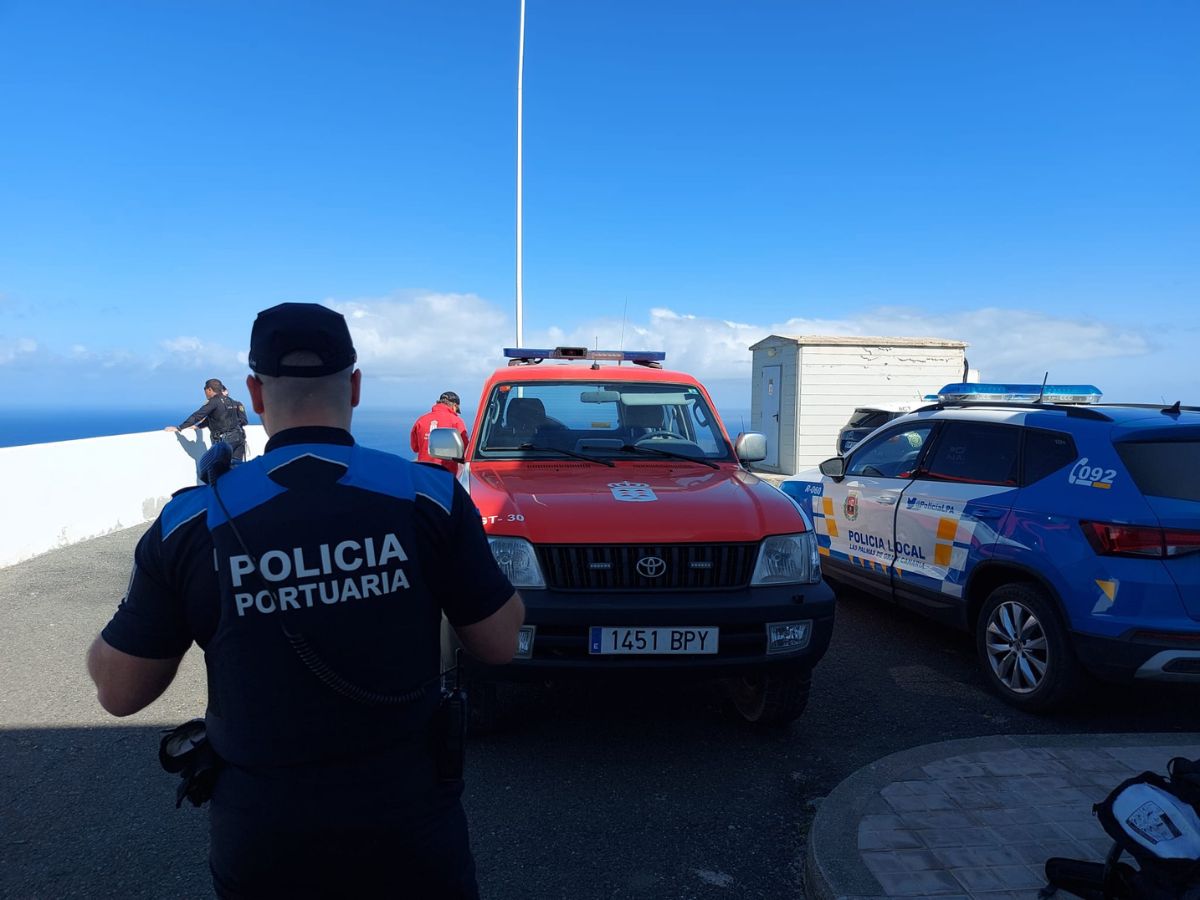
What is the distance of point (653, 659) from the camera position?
3.94 m

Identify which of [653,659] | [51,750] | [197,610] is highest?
[197,610]

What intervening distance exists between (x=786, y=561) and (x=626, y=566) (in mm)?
790

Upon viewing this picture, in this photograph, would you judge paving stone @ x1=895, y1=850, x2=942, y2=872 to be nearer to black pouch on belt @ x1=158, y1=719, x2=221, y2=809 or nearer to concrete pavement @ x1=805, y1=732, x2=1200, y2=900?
concrete pavement @ x1=805, y1=732, x2=1200, y2=900

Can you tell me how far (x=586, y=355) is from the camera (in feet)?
22.4

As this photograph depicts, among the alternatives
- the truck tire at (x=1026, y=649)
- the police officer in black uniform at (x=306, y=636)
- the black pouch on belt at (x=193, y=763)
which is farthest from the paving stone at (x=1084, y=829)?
the black pouch on belt at (x=193, y=763)

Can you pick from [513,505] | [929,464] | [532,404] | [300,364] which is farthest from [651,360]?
[300,364]

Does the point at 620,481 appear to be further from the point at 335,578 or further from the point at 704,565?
the point at 335,578

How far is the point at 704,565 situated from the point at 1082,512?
6.99 feet

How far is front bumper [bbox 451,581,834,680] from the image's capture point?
12.8ft

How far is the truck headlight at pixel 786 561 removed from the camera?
4125 mm

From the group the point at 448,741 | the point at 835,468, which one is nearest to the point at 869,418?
the point at 835,468

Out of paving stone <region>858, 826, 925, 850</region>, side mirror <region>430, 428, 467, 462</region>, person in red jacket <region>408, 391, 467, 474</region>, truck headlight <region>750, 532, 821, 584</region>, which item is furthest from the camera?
person in red jacket <region>408, 391, 467, 474</region>

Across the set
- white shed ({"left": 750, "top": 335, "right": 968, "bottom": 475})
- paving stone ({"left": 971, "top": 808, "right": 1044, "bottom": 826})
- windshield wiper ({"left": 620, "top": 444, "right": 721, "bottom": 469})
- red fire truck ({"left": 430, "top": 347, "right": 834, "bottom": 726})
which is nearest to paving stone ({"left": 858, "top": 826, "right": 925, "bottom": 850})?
paving stone ({"left": 971, "top": 808, "right": 1044, "bottom": 826})

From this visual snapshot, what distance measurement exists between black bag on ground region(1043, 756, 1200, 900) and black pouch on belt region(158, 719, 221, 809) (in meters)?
2.60
